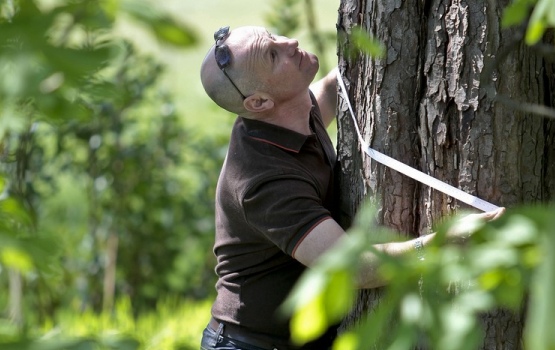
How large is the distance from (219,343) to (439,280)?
71.2 inches

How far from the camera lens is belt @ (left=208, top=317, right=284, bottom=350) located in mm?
2514

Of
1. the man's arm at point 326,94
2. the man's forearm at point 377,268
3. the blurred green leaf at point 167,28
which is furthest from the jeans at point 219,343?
the blurred green leaf at point 167,28

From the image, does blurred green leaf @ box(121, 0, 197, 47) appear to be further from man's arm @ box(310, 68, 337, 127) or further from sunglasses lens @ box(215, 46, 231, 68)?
man's arm @ box(310, 68, 337, 127)

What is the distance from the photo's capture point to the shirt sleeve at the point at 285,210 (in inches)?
85.2

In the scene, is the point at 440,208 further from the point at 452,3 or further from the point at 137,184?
the point at 137,184

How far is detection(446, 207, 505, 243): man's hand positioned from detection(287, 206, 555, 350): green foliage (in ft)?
0.06

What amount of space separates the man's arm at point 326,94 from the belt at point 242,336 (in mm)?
765

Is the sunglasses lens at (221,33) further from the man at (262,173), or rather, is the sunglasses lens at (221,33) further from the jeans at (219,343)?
the jeans at (219,343)

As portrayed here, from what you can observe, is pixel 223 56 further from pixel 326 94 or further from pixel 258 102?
pixel 326 94

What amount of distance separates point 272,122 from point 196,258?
283 centimetres

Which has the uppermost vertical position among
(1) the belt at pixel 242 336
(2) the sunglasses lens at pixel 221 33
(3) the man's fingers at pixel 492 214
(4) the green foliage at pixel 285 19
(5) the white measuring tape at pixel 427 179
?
(4) the green foliage at pixel 285 19

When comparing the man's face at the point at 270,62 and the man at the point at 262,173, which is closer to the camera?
the man at the point at 262,173

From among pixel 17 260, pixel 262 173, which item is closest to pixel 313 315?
pixel 17 260

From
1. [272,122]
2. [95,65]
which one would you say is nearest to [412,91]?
[272,122]
